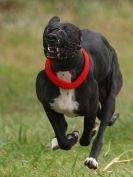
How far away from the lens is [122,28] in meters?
21.0

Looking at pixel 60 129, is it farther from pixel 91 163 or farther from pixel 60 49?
pixel 60 49


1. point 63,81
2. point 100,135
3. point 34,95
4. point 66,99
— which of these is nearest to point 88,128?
point 100,135

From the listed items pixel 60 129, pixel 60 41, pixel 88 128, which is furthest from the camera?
pixel 88 128

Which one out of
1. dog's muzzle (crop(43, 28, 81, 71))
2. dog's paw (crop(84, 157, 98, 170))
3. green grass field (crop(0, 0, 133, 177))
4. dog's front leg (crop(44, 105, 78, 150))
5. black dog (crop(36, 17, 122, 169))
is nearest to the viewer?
dog's muzzle (crop(43, 28, 81, 71))

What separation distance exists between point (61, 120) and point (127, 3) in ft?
53.2

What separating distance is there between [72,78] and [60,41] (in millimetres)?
454

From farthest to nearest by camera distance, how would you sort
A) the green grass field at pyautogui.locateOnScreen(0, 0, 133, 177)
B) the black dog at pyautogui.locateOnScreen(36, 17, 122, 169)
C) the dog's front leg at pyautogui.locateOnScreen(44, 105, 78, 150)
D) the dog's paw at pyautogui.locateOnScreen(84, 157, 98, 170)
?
the green grass field at pyautogui.locateOnScreen(0, 0, 133, 177) → the dog's front leg at pyautogui.locateOnScreen(44, 105, 78, 150) → the dog's paw at pyautogui.locateOnScreen(84, 157, 98, 170) → the black dog at pyautogui.locateOnScreen(36, 17, 122, 169)

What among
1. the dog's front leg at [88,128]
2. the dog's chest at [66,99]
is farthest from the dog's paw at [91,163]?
the dog's chest at [66,99]

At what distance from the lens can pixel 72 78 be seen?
20.3 feet

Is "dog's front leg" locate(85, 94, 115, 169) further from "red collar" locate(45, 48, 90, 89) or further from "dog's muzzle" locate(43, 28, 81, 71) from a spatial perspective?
"dog's muzzle" locate(43, 28, 81, 71)

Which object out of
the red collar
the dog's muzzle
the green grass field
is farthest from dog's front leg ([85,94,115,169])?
the dog's muzzle

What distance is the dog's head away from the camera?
19.1 ft

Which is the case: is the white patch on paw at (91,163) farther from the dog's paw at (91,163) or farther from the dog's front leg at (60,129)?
the dog's front leg at (60,129)

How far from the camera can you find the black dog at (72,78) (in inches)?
233
